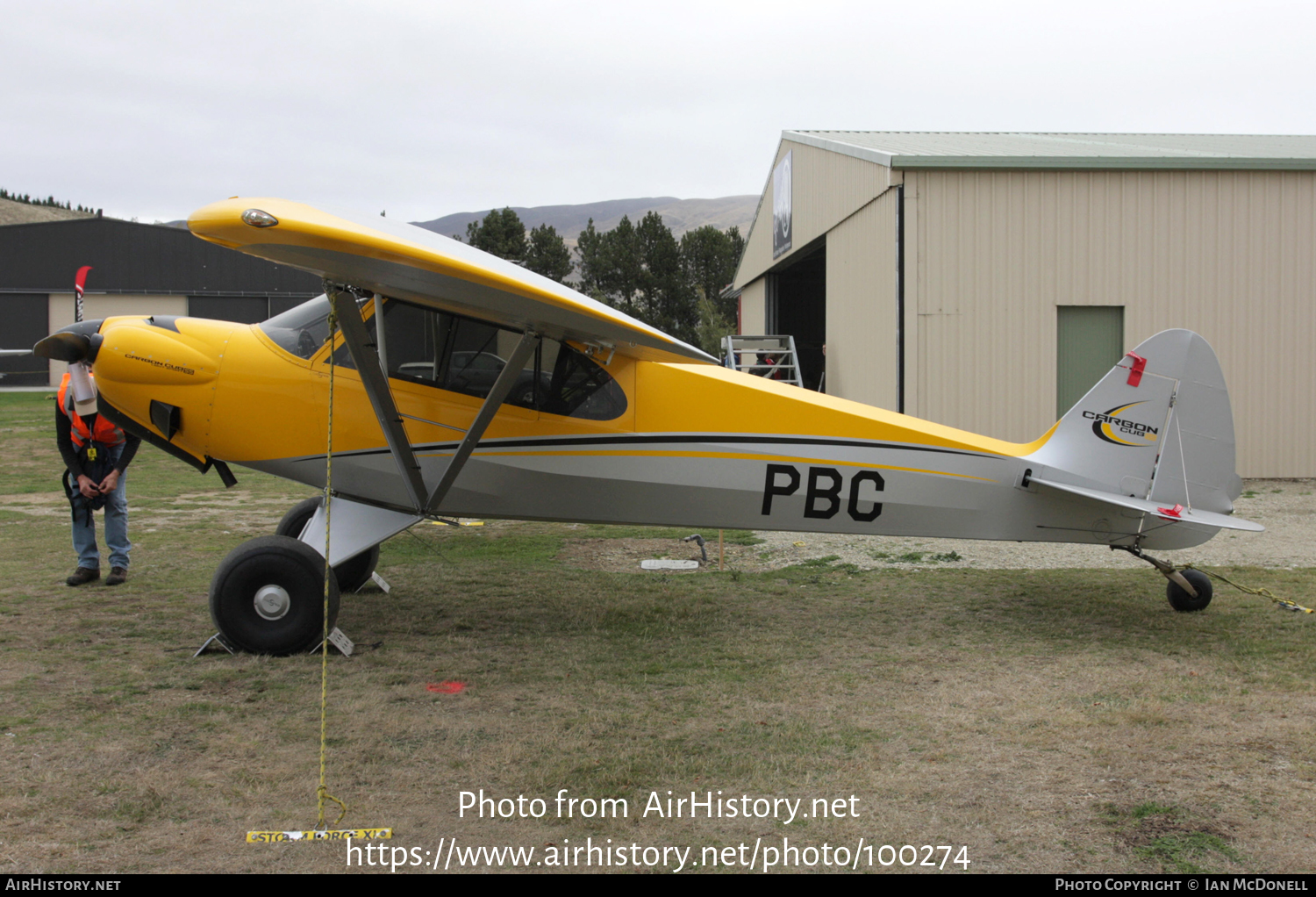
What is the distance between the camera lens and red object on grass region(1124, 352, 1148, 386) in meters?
6.22

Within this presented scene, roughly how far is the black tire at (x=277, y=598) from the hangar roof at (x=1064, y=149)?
11355 mm

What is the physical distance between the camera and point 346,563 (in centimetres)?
711

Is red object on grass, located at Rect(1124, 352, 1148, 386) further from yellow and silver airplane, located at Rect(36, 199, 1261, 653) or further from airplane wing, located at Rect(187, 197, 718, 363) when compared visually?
airplane wing, located at Rect(187, 197, 718, 363)

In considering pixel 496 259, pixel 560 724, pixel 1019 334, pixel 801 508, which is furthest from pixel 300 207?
pixel 1019 334

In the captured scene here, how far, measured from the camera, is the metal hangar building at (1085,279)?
13930 mm

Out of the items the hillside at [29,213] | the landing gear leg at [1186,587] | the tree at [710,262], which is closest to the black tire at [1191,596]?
the landing gear leg at [1186,587]

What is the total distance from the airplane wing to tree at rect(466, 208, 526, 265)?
49739mm

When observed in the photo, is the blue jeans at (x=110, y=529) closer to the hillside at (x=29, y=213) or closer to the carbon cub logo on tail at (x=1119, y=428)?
the carbon cub logo on tail at (x=1119, y=428)

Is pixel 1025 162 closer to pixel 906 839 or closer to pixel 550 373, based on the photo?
pixel 550 373

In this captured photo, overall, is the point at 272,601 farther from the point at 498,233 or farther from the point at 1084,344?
the point at 498,233

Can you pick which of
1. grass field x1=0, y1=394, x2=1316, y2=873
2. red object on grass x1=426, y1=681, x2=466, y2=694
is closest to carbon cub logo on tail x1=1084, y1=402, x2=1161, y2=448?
grass field x1=0, y1=394, x2=1316, y2=873

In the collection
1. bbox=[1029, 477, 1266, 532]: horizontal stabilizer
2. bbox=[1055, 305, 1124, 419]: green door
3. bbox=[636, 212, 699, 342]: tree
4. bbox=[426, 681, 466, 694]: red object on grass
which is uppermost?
bbox=[636, 212, 699, 342]: tree

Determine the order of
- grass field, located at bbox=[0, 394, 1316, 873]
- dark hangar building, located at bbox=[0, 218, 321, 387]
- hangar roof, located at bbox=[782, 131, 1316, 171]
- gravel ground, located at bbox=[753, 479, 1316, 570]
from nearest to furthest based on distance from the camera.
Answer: grass field, located at bbox=[0, 394, 1316, 873] → gravel ground, located at bbox=[753, 479, 1316, 570] → hangar roof, located at bbox=[782, 131, 1316, 171] → dark hangar building, located at bbox=[0, 218, 321, 387]

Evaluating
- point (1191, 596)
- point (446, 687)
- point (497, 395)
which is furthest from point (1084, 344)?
point (446, 687)
